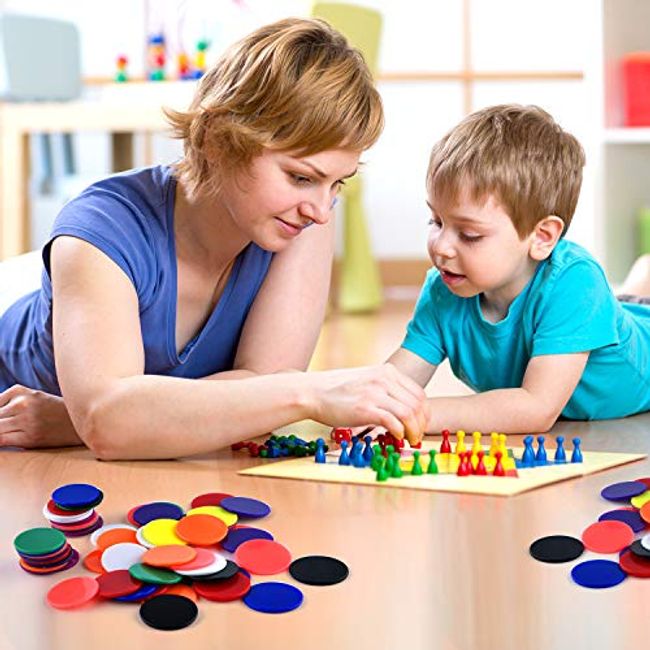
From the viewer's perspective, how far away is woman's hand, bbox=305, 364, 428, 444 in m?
1.33

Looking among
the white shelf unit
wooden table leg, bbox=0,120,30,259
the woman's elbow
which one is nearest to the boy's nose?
the woman's elbow

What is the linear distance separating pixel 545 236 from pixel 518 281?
7 centimetres

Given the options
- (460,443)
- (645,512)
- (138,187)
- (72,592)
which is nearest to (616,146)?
(138,187)

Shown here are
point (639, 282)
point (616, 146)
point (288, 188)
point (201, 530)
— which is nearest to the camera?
point (201, 530)

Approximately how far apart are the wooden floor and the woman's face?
276mm

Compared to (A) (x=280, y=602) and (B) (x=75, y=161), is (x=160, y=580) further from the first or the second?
(B) (x=75, y=161)

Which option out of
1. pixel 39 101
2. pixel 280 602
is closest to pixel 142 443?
pixel 280 602

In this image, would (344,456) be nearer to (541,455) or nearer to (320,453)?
(320,453)

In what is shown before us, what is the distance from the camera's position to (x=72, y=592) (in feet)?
3.29

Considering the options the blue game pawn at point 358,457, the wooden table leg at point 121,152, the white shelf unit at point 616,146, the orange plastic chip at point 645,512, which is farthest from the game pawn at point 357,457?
the wooden table leg at point 121,152

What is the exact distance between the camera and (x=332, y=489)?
1.32m

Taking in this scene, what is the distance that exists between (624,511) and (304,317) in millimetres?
626

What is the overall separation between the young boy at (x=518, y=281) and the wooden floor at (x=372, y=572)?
14 centimetres

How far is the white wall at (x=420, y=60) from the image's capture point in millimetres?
4855
